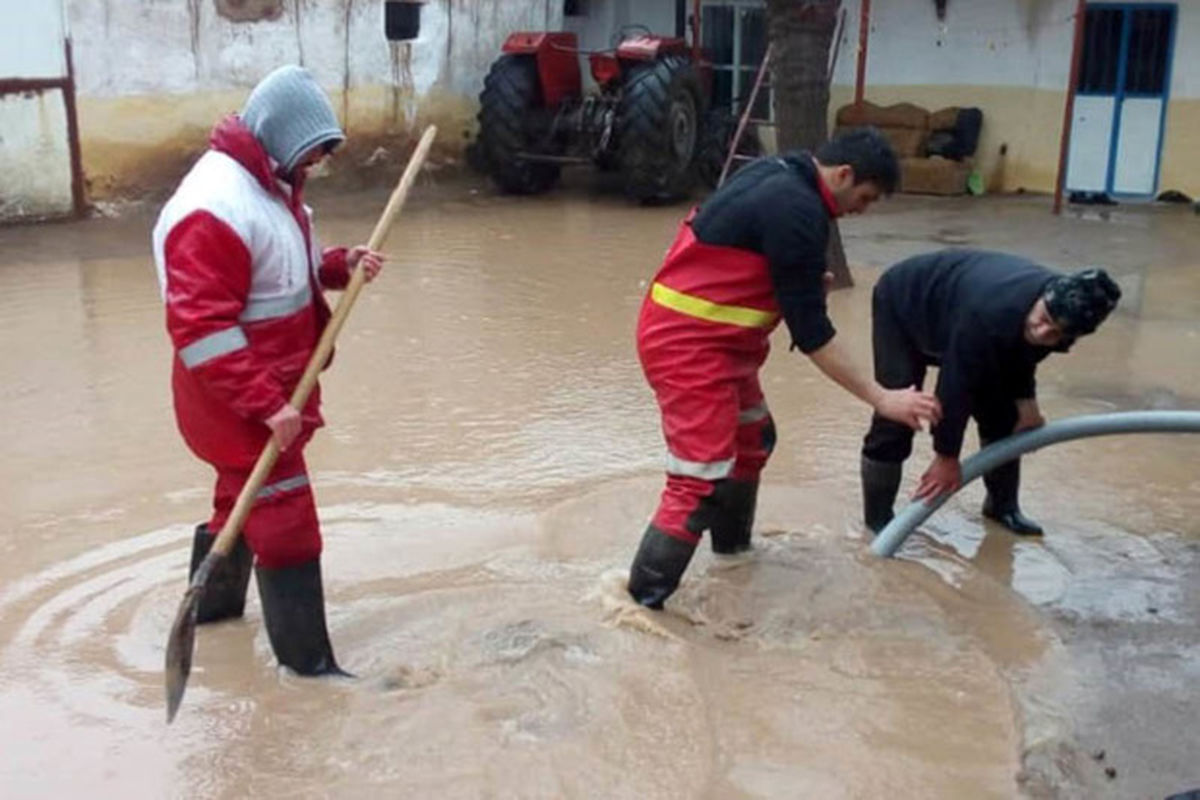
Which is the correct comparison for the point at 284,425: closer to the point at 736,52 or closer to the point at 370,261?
the point at 370,261

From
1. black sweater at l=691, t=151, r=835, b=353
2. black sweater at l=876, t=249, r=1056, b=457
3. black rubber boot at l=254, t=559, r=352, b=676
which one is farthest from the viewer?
black sweater at l=876, t=249, r=1056, b=457

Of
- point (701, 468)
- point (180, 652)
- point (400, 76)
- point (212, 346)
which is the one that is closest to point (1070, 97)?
point (400, 76)

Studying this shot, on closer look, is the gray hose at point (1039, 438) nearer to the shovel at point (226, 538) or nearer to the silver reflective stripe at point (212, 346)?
the shovel at point (226, 538)

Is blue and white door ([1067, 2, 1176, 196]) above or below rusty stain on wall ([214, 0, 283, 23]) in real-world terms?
below

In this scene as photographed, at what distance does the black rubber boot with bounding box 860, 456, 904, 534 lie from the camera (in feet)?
16.0

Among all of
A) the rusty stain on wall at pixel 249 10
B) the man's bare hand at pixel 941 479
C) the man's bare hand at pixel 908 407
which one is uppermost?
the rusty stain on wall at pixel 249 10

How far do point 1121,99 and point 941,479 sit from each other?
10.5 m

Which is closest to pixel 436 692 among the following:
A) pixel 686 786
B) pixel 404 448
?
pixel 686 786

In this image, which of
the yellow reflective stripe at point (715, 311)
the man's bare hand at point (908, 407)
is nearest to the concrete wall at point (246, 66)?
the yellow reflective stripe at point (715, 311)

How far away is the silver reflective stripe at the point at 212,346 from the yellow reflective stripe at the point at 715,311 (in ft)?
4.29

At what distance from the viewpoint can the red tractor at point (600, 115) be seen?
40.5 feet

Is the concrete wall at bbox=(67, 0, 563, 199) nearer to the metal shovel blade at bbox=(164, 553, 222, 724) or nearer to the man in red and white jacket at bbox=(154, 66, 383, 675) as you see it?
the man in red and white jacket at bbox=(154, 66, 383, 675)

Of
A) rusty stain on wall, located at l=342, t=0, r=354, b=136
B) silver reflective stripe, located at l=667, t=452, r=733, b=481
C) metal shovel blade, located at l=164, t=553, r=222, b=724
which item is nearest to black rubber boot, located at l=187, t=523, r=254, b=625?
metal shovel blade, located at l=164, t=553, r=222, b=724

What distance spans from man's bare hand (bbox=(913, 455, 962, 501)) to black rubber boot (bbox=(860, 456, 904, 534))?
1.13ft
